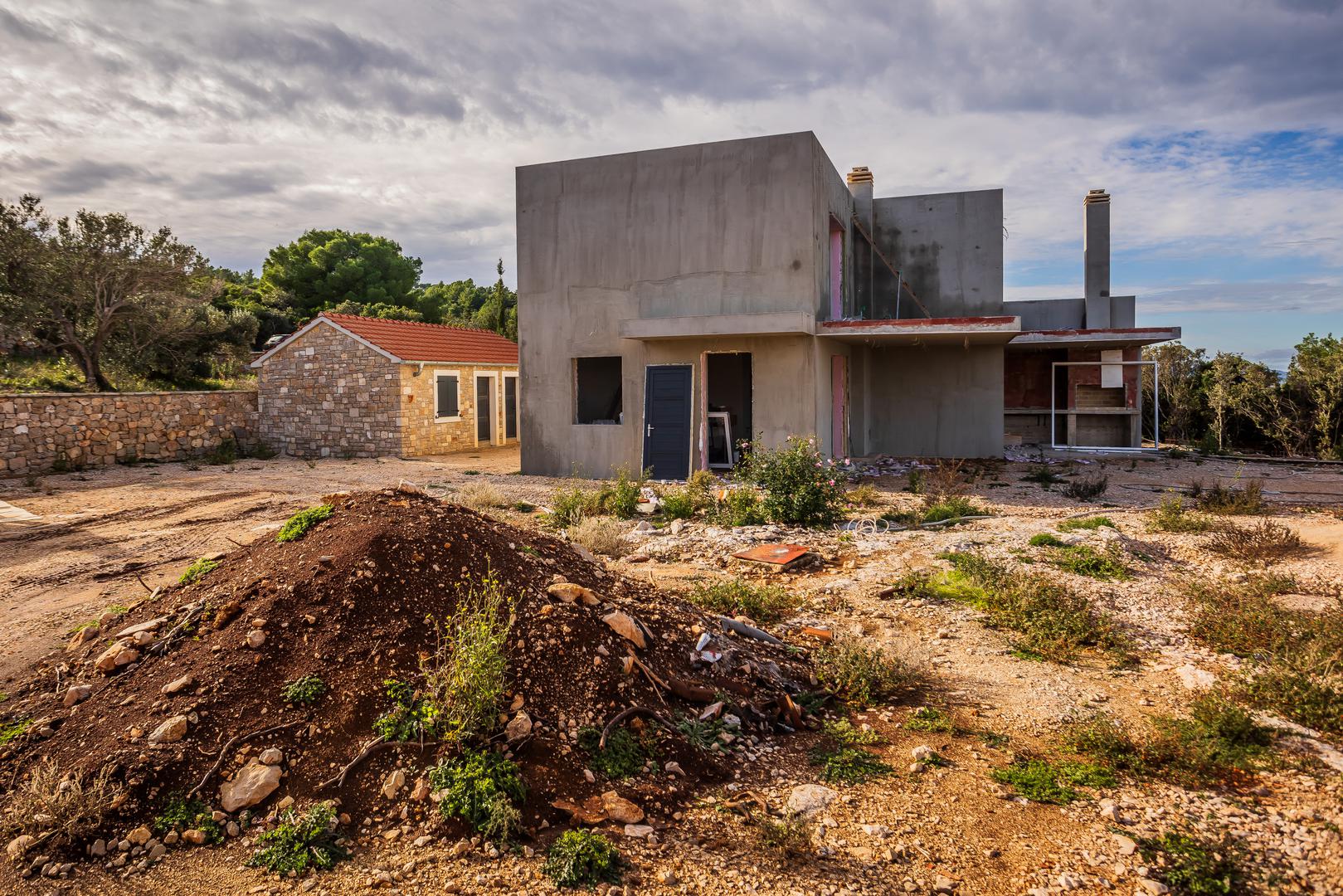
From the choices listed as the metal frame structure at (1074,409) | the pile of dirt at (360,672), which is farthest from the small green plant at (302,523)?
the metal frame structure at (1074,409)

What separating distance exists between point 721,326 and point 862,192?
7.54 meters

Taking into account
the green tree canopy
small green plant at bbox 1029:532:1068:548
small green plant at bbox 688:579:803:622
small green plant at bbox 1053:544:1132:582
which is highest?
the green tree canopy

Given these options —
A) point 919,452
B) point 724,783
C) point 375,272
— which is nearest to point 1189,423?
point 919,452

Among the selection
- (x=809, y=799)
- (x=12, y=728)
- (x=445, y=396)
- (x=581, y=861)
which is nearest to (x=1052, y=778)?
(x=809, y=799)

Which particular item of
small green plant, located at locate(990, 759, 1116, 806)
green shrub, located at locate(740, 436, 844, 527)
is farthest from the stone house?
small green plant, located at locate(990, 759, 1116, 806)

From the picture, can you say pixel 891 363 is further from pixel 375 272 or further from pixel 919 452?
pixel 375 272

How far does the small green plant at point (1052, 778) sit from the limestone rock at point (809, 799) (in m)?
0.91

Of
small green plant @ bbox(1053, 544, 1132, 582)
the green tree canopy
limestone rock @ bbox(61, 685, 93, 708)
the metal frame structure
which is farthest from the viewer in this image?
the green tree canopy

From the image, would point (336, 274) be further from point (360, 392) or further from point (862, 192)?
point (862, 192)

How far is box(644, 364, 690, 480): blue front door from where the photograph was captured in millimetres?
13883

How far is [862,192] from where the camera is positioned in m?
18.2

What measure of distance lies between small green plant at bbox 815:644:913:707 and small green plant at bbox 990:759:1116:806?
99cm

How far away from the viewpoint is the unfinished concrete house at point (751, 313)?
523 inches

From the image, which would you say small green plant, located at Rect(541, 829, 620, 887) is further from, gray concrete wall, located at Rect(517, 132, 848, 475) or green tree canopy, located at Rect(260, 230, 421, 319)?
green tree canopy, located at Rect(260, 230, 421, 319)
